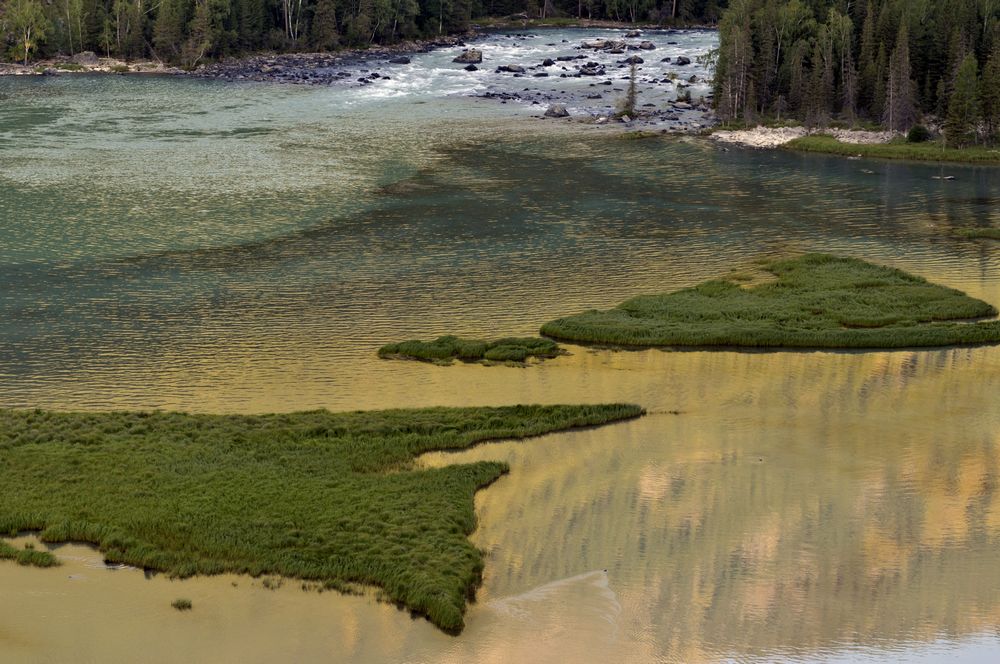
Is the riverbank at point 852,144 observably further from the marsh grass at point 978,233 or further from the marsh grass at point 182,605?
the marsh grass at point 182,605

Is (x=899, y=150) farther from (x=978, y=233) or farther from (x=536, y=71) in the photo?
(x=536, y=71)

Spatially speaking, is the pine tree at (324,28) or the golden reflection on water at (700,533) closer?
the golden reflection on water at (700,533)

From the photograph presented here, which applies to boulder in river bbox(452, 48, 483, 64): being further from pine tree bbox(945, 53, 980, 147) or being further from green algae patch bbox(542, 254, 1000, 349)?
green algae patch bbox(542, 254, 1000, 349)

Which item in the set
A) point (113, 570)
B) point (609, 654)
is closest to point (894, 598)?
point (609, 654)

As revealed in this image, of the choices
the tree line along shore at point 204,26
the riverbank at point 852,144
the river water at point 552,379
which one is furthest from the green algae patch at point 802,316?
the tree line along shore at point 204,26

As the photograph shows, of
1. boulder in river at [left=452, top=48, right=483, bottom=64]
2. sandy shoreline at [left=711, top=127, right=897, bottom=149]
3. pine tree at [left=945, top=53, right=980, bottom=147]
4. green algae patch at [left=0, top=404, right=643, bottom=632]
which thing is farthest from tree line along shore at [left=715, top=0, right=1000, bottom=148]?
green algae patch at [left=0, top=404, right=643, bottom=632]

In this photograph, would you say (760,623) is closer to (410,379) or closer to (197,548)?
(197,548)
